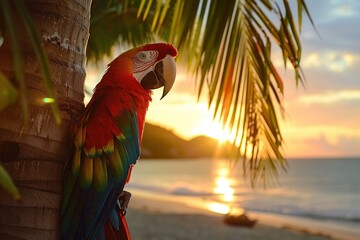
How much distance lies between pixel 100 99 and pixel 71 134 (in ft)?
0.52

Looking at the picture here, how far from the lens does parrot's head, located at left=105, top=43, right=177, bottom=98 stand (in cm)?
164

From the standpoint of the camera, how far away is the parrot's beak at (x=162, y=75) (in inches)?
66.1

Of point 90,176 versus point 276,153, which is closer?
point 90,176

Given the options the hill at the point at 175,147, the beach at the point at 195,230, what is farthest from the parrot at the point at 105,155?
the hill at the point at 175,147

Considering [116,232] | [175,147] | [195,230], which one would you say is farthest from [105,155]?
[175,147]

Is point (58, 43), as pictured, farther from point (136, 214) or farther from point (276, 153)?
point (136, 214)

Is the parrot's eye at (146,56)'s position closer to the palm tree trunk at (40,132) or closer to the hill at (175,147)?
the palm tree trunk at (40,132)

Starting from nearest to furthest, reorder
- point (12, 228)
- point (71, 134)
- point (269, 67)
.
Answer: point (12, 228) < point (71, 134) < point (269, 67)

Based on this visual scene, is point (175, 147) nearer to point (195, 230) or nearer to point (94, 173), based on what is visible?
point (195, 230)

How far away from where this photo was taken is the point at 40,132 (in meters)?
1.31

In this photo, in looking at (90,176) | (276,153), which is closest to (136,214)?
(276,153)

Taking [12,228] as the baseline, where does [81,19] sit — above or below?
above

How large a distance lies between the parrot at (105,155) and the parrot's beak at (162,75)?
0.16ft

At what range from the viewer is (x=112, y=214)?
1477 mm
